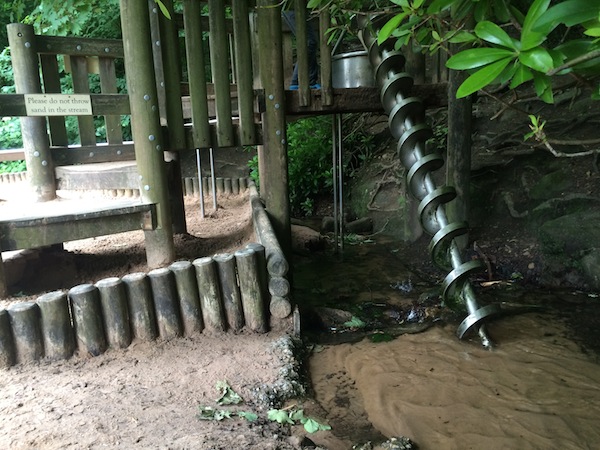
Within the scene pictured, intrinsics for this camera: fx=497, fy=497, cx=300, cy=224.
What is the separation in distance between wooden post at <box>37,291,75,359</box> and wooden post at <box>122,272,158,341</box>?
1.03ft

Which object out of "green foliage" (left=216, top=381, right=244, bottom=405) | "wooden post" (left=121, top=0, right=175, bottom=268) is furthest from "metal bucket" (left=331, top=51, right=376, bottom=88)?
"green foliage" (left=216, top=381, right=244, bottom=405)

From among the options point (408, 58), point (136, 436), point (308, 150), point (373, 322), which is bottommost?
point (373, 322)

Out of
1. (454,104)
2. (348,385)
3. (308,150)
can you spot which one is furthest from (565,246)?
(308,150)

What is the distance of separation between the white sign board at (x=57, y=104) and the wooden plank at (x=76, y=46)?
0.76 metres

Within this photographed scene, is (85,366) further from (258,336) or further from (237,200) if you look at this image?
(237,200)

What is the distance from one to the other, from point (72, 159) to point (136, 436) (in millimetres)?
3079

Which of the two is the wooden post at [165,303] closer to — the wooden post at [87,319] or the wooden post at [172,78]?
the wooden post at [87,319]

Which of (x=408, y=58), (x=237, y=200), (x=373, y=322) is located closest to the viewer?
(x=373, y=322)

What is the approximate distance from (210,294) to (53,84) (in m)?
2.49

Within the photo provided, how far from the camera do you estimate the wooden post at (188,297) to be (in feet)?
9.33

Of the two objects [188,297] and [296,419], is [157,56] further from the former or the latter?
[296,419]

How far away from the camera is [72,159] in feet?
14.2

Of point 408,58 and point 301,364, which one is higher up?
point 408,58

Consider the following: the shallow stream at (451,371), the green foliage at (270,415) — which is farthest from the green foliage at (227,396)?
the shallow stream at (451,371)
